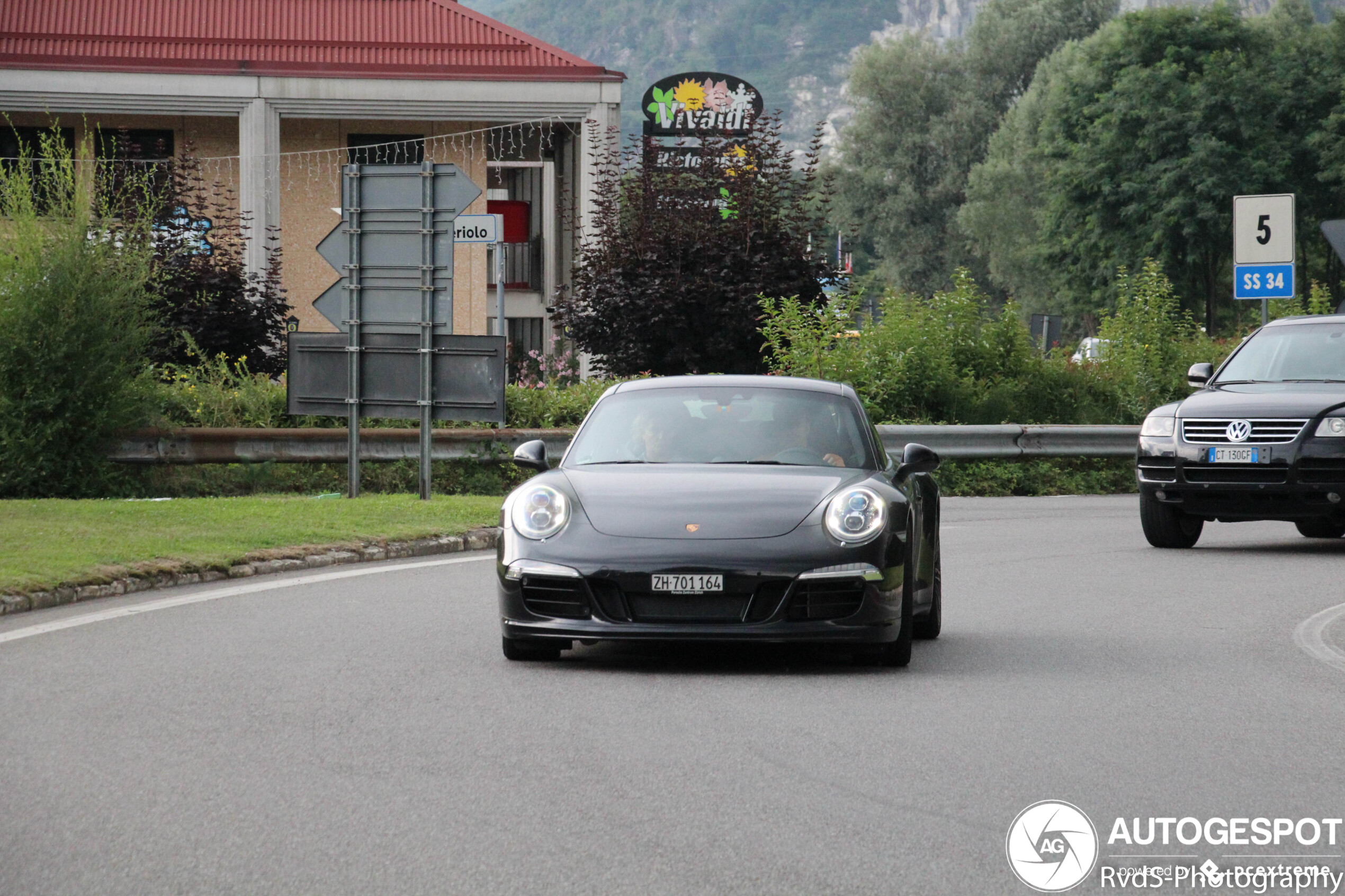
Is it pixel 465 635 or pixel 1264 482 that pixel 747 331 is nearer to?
pixel 1264 482

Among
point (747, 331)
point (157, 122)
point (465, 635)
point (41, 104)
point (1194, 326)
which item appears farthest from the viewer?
point (157, 122)

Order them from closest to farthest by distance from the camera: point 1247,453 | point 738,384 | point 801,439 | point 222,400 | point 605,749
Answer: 1. point 605,749
2. point 801,439
3. point 738,384
4. point 1247,453
5. point 222,400

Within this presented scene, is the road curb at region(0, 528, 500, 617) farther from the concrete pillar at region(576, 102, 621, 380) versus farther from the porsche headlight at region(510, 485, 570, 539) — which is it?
the concrete pillar at region(576, 102, 621, 380)

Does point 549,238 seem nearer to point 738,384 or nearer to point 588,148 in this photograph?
point 588,148

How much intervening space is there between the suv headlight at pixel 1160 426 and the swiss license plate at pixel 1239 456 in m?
0.38

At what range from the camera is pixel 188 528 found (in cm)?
1395

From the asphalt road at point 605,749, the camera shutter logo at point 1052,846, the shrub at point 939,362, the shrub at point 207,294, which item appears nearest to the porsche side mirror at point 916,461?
the asphalt road at point 605,749

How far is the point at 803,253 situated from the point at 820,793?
20001 mm

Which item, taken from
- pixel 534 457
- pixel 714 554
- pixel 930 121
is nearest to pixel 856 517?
pixel 714 554

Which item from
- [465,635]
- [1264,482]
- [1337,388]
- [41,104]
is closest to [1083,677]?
[465,635]

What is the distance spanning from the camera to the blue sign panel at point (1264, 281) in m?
21.1

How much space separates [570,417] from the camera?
21266 millimetres

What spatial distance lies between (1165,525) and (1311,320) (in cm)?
246

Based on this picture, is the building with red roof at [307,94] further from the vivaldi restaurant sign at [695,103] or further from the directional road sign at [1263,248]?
the directional road sign at [1263,248]
